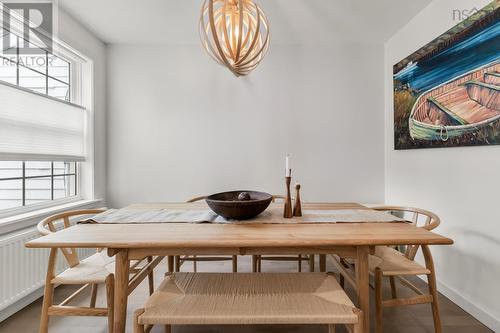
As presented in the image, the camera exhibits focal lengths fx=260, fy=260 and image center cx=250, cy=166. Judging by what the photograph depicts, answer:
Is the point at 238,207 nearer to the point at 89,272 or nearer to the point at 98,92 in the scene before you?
the point at 89,272

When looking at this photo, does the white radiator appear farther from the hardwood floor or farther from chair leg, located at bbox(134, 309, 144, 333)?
chair leg, located at bbox(134, 309, 144, 333)

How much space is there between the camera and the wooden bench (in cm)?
107

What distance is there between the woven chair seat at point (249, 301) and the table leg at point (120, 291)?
0.16m

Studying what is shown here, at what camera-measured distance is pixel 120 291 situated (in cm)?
125

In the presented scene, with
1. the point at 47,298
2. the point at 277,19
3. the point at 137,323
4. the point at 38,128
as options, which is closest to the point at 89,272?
the point at 47,298

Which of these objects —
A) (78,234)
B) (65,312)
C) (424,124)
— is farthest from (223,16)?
(424,124)

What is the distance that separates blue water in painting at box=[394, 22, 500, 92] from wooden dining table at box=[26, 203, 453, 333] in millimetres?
1381

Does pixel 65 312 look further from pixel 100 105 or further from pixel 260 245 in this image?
pixel 100 105

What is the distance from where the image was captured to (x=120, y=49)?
305cm

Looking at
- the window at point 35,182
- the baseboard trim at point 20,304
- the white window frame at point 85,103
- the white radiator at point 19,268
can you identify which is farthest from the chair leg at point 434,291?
the white window frame at point 85,103

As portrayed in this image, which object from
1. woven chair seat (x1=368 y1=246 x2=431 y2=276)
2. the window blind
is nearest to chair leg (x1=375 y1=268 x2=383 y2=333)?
woven chair seat (x1=368 y1=246 x2=431 y2=276)

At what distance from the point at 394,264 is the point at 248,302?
1002 mm

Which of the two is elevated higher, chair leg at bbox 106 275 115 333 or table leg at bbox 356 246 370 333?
table leg at bbox 356 246 370 333

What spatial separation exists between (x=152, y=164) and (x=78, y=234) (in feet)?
6.13
